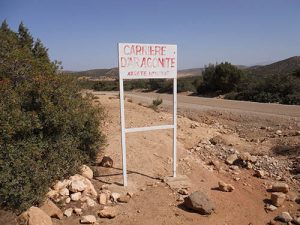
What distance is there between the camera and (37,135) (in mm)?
5441

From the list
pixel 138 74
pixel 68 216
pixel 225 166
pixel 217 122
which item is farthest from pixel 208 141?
pixel 68 216

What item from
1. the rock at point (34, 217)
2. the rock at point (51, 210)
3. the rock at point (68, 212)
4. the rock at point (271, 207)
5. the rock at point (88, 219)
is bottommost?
the rock at point (271, 207)

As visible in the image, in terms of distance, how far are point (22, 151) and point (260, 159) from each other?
5.61m

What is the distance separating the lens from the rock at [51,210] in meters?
4.68

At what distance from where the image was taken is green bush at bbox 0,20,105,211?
182 inches

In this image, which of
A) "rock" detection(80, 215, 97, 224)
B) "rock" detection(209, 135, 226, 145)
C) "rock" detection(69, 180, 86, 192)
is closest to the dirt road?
"rock" detection(209, 135, 226, 145)

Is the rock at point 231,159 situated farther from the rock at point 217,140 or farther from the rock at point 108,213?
the rock at point 108,213

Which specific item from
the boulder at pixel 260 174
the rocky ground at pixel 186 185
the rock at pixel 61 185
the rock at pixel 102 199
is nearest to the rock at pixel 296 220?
the rocky ground at pixel 186 185

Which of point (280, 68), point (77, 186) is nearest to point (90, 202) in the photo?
point (77, 186)

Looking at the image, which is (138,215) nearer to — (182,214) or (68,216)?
(182,214)

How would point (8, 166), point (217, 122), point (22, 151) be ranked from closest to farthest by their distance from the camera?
point (8, 166) → point (22, 151) → point (217, 122)

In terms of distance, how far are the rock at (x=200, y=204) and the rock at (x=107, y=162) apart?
204 cm

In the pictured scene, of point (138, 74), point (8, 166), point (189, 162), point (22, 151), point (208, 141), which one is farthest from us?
point (208, 141)

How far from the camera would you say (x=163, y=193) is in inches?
227
